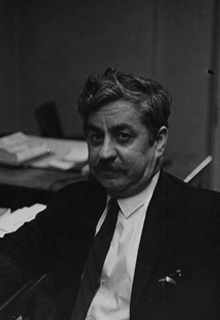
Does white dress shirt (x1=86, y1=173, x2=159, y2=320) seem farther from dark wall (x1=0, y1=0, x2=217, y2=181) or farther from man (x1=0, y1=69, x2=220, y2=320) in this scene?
dark wall (x1=0, y1=0, x2=217, y2=181)

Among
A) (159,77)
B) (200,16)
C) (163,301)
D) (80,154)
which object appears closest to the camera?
(163,301)

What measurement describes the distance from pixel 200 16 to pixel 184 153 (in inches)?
27.4

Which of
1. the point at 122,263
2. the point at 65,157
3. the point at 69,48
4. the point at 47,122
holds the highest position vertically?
the point at 122,263

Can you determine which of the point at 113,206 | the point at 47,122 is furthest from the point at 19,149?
the point at 113,206

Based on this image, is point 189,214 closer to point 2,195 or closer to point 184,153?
point 184,153

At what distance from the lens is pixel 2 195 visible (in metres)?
2.37

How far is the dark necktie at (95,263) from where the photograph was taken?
4.61ft

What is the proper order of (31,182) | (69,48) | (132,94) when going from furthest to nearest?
(69,48) → (31,182) → (132,94)

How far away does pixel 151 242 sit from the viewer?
1.33 metres

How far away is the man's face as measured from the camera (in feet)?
4.23

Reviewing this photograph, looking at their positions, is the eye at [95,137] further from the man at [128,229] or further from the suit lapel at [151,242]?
the suit lapel at [151,242]

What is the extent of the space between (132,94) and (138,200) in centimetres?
29

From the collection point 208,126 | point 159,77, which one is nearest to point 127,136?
point 208,126

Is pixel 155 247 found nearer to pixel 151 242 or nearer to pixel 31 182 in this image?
pixel 151 242
